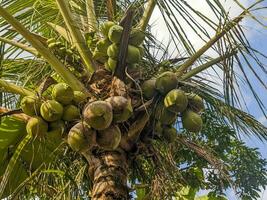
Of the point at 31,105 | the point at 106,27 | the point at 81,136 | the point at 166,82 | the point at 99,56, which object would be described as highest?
the point at 106,27

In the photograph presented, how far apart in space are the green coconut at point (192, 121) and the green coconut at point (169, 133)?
0.12 meters

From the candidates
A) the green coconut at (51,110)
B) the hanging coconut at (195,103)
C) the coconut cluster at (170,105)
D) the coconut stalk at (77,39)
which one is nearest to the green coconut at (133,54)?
the coconut cluster at (170,105)

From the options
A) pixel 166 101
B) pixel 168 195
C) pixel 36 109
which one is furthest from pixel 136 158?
pixel 36 109

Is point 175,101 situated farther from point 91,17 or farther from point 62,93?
point 91,17

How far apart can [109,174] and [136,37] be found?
0.77 meters

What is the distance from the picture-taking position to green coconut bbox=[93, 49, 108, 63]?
2.91 metres

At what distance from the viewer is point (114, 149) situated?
2686 mm

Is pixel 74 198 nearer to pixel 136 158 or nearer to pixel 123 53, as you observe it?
pixel 136 158

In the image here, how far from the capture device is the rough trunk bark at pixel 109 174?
2.58 metres

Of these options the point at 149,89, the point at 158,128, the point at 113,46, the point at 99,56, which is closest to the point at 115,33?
the point at 113,46

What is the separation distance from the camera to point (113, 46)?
2.81 m

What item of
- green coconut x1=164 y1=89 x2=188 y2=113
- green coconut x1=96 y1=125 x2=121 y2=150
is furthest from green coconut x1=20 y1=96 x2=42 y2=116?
green coconut x1=164 y1=89 x2=188 y2=113

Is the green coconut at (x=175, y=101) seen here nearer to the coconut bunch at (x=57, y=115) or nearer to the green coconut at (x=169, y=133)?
the green coconut at (x=169, y=133)

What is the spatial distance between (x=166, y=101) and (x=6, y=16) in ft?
3.10
